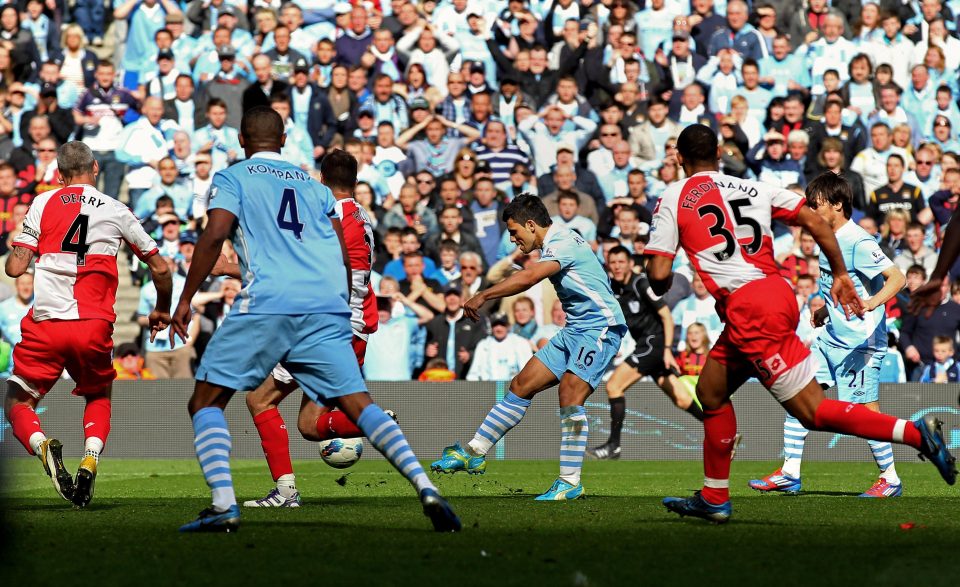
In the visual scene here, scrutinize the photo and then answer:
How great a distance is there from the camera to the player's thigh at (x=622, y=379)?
17.2 metres

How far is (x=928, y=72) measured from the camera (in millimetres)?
21500

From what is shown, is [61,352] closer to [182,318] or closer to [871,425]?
[182,318]

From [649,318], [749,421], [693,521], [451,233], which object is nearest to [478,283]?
[451,233]

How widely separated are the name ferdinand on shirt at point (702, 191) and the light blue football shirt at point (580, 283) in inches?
92.6

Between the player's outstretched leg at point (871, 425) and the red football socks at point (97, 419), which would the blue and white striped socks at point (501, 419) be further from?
the player's outstretched leg at point (871, 425)

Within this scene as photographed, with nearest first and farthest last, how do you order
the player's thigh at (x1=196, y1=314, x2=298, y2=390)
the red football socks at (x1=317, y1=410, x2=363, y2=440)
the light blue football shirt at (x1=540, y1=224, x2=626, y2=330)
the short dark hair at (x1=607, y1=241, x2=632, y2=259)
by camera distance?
the player's thigh at (x1=196, y1=314, x2=298, y2=390), the red football socks at (x1=317, y1=410, x2=363, y2=440), the light blue football shirt at (x1=540, y1=224, x2=626, y2=330), the short dark hair at (x1=607, y1=241, x2=632, y2=259)

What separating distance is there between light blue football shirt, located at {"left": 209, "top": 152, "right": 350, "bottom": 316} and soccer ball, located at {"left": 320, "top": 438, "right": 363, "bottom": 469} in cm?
278

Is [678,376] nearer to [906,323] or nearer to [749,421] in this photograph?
[749,421]

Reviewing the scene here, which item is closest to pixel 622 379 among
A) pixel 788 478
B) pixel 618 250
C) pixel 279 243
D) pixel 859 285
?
pixel 618 250

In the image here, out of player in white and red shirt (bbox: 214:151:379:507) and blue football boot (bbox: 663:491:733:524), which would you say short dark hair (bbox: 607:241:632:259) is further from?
blue football boot (bbox: 663:491:733:524)

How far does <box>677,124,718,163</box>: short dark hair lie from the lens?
329 inches

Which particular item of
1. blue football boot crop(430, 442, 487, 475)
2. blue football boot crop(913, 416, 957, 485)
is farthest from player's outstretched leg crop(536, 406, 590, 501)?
blue football boot crop(913, 416, 957, 485)

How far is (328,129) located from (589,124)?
13.2 feet

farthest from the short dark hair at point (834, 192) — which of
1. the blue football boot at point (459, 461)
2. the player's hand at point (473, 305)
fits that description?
the blue football boot at point (459, 461)
